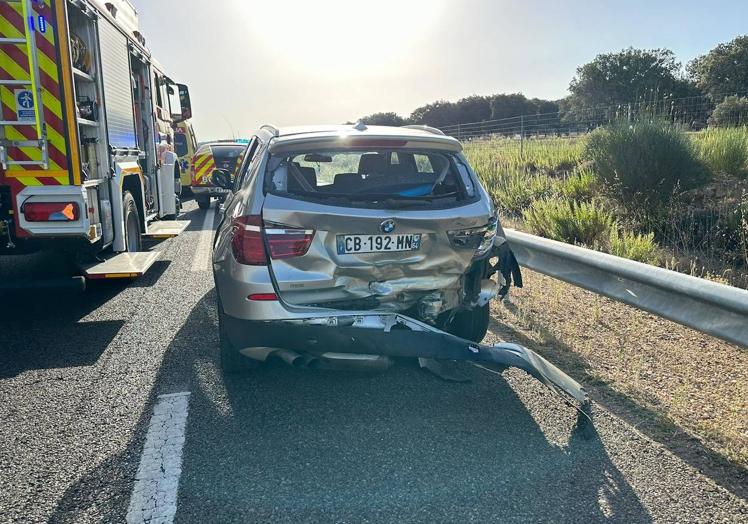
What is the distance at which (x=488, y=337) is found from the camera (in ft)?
16.5

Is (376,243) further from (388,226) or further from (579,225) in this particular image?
(579,225)

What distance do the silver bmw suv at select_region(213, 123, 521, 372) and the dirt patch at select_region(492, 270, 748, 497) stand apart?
1.04m

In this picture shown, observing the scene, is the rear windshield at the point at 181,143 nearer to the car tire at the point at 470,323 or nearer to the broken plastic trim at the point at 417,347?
the car tire at the point at 470,323

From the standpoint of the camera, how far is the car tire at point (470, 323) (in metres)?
4.37

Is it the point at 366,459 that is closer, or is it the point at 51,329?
the point at 366,459

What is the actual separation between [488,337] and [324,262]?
2.10 m

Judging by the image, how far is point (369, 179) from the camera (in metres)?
4.24

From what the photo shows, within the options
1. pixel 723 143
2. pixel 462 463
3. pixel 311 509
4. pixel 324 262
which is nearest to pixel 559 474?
pixel 462 463

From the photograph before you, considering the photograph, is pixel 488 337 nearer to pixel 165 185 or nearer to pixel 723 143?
pixel 165 185

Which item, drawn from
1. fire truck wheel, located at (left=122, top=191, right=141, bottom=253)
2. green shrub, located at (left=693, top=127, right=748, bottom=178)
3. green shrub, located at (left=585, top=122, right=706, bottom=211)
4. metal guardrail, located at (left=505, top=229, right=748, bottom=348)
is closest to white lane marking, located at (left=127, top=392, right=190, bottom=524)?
metal guardrail, located at (left=505, top=229, right=748, bottom=348)

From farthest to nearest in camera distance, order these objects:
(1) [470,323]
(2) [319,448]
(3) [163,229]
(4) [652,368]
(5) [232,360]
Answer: (3) [163,229] → (1) [470,323] → (4) [652,368] → (5) [232,360] → (2) [319,448]

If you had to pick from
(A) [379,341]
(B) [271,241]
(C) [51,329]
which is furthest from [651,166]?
(C) [51,329]

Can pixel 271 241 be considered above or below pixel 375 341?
above

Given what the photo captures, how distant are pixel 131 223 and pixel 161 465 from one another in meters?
4.56
